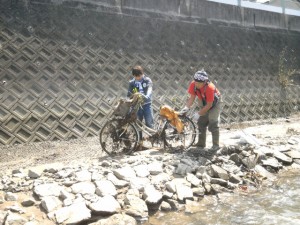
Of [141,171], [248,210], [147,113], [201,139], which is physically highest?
[147,113]

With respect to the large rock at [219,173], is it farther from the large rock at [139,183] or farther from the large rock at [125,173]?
the large rock at [125,173]

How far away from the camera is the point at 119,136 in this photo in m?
6.43

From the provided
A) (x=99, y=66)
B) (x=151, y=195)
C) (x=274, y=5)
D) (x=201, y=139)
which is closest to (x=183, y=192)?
(x=151, y=195)

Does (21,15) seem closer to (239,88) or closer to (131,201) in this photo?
(131,201)

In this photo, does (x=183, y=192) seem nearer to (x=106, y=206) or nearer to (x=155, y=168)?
(x=155, y=168)

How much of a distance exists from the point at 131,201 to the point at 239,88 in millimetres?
9215

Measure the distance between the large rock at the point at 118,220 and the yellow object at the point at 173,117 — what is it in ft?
8.73

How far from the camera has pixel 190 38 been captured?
12.9 m

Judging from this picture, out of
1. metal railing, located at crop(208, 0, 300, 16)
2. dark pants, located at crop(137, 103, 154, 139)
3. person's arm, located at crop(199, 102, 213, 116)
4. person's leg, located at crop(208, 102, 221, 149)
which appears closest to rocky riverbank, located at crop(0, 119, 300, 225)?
person's leg, located at crop(208, 102, 221, 149)

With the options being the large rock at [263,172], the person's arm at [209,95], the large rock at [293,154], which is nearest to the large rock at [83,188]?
the person's arm at [209,95]

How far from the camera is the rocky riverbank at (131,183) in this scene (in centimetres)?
440

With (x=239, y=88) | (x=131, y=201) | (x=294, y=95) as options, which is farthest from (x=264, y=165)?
(x=294, y=95)

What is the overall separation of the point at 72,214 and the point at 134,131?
2.56 meters

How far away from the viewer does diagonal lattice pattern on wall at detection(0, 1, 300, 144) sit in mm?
8383
